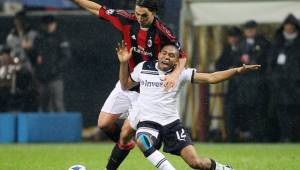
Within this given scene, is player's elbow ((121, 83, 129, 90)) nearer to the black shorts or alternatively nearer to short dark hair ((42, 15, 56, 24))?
the black shorts

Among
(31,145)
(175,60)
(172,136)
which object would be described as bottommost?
(31,145)

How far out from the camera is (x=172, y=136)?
1192cm


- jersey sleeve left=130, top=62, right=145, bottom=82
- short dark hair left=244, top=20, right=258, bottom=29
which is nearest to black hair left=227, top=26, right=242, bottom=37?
short dark hair left=244, top=20, right=258, bottom=29

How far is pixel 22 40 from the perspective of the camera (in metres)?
23.0

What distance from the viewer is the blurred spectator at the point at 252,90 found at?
21.3 metres

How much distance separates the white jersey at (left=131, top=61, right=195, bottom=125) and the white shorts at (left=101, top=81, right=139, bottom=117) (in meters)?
1.04

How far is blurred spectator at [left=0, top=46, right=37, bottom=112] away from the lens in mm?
22891

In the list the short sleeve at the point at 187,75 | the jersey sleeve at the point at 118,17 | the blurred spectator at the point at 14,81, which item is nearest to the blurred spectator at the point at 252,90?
the blurred spectator at the point at 14,81

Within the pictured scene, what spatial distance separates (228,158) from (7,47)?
8.04 m

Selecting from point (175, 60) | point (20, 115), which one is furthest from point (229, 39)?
point (175, 60)

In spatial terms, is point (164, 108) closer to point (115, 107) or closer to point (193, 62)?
point (115, 107)

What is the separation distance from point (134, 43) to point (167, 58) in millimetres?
835

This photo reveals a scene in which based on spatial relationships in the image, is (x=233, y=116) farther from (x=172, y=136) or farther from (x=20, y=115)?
(x=172, y=136)

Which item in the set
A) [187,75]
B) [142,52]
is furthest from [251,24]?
[187,75]
